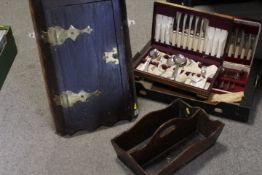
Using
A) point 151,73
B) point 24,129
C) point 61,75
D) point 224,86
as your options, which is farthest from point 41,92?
point 224,86

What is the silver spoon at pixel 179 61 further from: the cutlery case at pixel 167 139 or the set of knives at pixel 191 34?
the cutlery case at pixel 167 139

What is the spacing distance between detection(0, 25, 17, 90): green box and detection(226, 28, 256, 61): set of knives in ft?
3.14

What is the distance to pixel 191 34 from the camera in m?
1.53

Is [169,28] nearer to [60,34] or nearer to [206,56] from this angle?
[206,56]

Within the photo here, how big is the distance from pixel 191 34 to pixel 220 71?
188 millimetres

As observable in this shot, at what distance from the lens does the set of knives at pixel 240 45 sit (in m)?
1.48

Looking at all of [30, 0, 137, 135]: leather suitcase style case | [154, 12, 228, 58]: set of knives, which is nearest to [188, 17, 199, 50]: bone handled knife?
[154, 12, 228, 58]: set of knives

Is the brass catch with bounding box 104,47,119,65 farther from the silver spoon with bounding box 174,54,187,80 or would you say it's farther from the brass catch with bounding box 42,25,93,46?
the silver spoon with bounding box 174,54,187,80

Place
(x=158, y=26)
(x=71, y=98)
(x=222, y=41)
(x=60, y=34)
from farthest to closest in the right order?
(x=158, y=26) < (x=222, y=41) < (x=71, y=98) < (x=60, y=34)

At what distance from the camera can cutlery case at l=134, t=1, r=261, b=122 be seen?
1399 mm

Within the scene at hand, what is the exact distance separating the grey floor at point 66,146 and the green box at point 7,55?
0.04 meters

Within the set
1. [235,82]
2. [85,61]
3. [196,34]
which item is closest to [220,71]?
[235,82]

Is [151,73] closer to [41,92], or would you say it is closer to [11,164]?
[41,92]

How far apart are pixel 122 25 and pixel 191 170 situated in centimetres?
53
